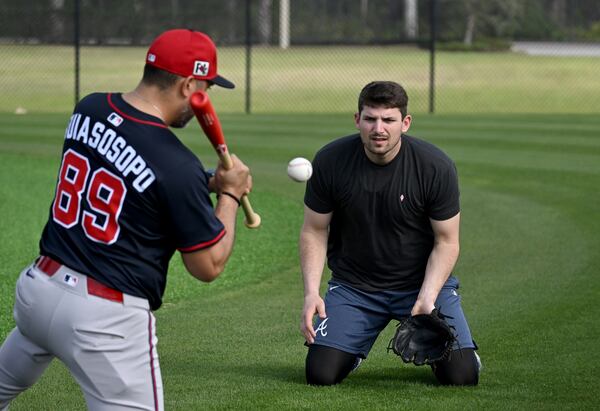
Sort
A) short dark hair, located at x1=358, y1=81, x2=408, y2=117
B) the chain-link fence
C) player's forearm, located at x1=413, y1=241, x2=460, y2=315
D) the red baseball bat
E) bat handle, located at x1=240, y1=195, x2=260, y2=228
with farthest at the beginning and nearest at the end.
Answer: the chain-link fence
player's forearm, located at x1=413, y1=241, x2=460, y2=315
short dark hair, located at x1=358, y1=81, x2=408, y2=117
bat handle, located at x1=240, y1=195, x2=260, y2=228
the red baseball bat

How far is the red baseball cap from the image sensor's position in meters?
4.66

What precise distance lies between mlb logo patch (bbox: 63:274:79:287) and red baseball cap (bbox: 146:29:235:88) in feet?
3.00

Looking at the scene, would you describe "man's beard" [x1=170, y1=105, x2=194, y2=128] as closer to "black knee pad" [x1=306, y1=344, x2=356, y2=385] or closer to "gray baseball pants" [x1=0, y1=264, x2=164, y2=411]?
"gray baseball pants" [x1=0, y1=264, x2=164, y2=411]

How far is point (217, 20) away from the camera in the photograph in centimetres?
3244

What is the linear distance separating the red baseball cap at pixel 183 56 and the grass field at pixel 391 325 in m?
2.42

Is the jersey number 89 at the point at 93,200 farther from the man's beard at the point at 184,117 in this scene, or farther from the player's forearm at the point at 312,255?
the player's forearm at the point at 312,255

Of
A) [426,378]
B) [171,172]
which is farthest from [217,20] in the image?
[171,172]

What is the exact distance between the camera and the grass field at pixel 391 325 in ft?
22.0

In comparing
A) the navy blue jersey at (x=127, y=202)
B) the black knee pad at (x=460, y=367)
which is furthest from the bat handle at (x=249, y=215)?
the black knee pad at (x=460, y=367)

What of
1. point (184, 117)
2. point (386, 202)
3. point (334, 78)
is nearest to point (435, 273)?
point (386, 202)

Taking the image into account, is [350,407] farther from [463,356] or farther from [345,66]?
[345,66]

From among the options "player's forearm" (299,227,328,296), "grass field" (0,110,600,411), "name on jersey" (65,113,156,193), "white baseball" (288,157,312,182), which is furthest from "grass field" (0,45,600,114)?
"name on jersey" (65,113,156,193)

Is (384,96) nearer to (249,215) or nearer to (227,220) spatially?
(249,215)

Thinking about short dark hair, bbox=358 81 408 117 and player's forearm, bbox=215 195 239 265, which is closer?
player's forearm, bbox=215 195 239 265
